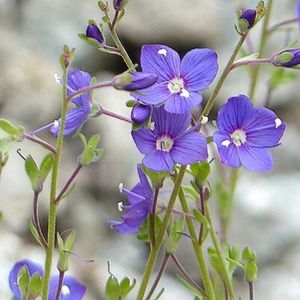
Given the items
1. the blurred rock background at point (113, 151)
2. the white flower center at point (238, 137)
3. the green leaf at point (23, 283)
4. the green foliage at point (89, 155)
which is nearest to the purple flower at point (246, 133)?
the white flower center at point (238, 137)

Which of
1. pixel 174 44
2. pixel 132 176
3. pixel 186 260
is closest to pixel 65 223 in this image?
pixel 132 176

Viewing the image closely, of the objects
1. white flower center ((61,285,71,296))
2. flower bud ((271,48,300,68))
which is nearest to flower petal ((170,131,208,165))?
flower bud ((271,48,300,68))

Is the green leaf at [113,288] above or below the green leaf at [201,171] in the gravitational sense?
below

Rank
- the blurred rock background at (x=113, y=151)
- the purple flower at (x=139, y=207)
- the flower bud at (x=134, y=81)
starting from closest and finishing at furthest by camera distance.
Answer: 1. the flower bud at (x=134, y=81)
2. the purple flower at (x=139, y=207)
3. the blurred rock background at (x=113, y=151)

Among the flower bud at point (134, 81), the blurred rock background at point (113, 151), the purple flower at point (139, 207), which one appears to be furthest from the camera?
the blurred rock background at point (113, 151)

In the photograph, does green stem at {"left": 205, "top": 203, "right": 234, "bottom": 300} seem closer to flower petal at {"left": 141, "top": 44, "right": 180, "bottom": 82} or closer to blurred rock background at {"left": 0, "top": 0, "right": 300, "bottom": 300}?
flower petal at {"left": 141, "top": 44, "right": 180, "bottom": 82}

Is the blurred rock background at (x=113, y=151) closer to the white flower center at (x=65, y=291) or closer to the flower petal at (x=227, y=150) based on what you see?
the white flower center at (x=65, y=291)

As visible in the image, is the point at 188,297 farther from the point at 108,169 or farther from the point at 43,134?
the point at 43,134
